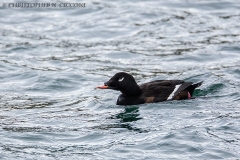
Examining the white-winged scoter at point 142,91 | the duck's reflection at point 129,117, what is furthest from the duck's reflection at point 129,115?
the white-winged scoter at point 142,91

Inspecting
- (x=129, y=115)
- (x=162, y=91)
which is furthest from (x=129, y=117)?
(x=162, y=91)

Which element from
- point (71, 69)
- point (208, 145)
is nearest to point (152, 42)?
point (71, 69)

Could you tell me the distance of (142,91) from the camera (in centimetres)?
1313

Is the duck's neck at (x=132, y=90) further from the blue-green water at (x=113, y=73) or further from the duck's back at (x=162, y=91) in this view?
the blue-green water at (x=113, y=73)

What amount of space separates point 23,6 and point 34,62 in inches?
219

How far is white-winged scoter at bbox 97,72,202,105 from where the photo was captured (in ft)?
42.7

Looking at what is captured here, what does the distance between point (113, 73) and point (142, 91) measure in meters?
2.89

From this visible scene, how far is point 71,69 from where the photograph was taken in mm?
16297

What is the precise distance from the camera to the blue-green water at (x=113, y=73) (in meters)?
10.6

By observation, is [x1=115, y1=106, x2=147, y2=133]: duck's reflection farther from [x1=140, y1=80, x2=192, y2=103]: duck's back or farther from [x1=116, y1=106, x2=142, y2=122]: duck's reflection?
[x1=140, y1=80, x2=192, y2=103]: duck's back

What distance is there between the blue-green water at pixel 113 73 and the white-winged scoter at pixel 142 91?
17 centimetres

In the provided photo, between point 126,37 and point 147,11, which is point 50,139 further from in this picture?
point 147,11

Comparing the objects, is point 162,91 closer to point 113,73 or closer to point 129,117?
point 129,117

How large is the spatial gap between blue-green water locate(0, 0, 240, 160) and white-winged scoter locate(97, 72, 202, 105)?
0.57ft
